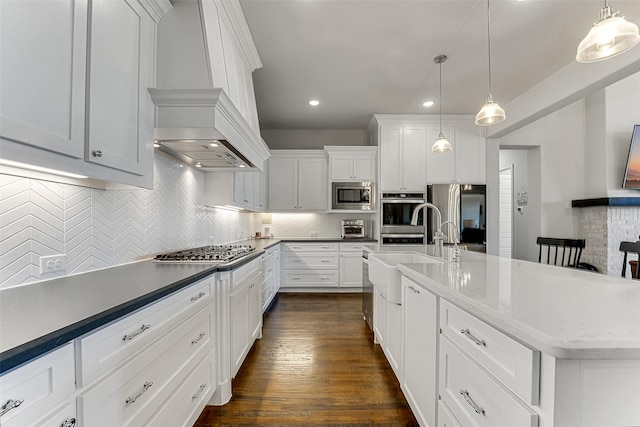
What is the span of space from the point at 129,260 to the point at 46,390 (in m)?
1.28

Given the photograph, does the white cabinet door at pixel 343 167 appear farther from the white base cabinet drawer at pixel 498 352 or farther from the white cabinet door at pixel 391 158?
the white base cabinet drawer at pixel 498 352

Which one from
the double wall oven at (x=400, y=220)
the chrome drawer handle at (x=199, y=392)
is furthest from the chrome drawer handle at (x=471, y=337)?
the double wall oven at (x=400, y=220)

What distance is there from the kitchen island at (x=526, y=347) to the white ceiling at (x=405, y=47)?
218cm

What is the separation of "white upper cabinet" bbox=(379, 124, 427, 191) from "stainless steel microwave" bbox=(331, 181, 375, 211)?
339 millimetres

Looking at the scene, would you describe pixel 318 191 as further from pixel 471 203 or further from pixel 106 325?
pixel 106 325

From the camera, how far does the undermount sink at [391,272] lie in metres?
1.89

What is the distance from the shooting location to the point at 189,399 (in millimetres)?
1436

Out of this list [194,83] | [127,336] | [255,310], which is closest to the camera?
[127,336]

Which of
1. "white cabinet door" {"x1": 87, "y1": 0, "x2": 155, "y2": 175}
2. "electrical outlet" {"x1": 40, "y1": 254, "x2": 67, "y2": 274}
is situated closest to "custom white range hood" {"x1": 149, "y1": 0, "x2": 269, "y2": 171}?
"white cabinet door" {"x1": 87, "y1": 0, "x2": 155, "y2": 175}

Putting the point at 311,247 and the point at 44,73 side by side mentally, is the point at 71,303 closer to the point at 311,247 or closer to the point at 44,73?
the point at 44,73

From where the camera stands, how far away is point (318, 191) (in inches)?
193

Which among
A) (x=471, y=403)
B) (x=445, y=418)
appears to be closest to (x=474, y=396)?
(x=471, y=403)

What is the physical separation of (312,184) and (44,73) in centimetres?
403

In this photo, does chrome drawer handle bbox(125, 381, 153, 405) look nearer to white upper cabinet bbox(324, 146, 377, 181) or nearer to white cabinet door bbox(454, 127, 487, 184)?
white upper cabinet bbox(324, 146, 377, 181)
